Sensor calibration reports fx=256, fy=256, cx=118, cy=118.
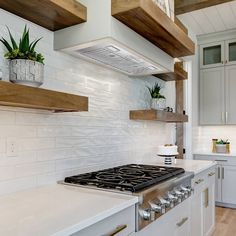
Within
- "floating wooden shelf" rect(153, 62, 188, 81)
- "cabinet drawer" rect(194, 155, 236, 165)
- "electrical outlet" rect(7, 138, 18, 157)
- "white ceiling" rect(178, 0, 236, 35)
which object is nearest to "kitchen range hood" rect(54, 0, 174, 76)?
"electrical outlet" rect(7, 138, 18, 157)

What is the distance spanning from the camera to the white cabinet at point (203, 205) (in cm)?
235

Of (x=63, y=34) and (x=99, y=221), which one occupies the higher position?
(x=63, y=34)

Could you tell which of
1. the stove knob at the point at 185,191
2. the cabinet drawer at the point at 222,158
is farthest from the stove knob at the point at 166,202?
the cabinet drawer at the point at 222,158

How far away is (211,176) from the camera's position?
9.57ft

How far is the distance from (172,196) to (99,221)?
822 mm

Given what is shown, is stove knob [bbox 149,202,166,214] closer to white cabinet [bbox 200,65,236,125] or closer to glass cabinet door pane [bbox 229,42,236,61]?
white cabinet [bbox 200,65,236,125]

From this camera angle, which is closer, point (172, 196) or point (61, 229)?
point (61, 229)

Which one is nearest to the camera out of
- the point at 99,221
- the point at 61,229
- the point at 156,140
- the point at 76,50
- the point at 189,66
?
the point at 61,229

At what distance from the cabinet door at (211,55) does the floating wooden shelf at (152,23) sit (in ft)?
7.59

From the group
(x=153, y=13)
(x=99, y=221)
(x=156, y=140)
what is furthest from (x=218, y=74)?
(x=99, y=221)

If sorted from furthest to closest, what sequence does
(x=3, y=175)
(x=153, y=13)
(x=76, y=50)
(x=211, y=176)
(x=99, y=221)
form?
(x=211, y=176) → (x=76, y=50) → (x=153, y=13) → (x=3, y=175) → (x=99, y=221)

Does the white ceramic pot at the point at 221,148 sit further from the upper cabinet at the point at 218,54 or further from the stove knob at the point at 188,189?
the stove knob at the point at 188,189

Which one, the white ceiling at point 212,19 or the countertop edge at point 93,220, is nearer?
the countertop edge at point 93,220

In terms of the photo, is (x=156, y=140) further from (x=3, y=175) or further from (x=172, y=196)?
(x=3, y=175)
